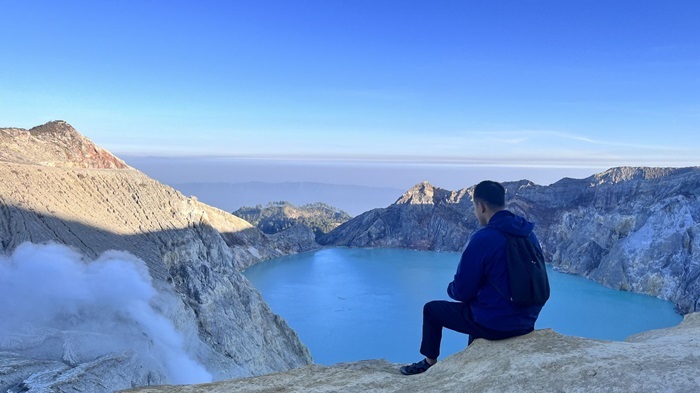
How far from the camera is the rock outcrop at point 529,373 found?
3.58 meters

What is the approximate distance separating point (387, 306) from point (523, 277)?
126ft

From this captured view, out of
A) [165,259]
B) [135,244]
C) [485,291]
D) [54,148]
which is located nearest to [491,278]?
[485,291]

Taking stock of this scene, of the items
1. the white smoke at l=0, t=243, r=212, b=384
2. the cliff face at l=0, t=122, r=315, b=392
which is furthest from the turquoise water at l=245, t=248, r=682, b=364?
the white smoke at l=0, t=243, r=212, b=384

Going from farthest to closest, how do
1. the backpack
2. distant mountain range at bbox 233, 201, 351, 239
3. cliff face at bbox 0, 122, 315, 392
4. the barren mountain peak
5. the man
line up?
1. distant mountain range at bbox 233, 201, 351, 239
2. the barren mountain peak
3. cliff face at bbox 0, 122, 315, 392
4. the man
5. the backpack

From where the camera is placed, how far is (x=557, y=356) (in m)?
4.18

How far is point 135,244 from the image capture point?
60.3 ft

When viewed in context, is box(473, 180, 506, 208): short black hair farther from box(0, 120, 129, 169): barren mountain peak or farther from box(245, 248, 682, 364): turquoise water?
box(245, 248, 682, 364): turquoise water

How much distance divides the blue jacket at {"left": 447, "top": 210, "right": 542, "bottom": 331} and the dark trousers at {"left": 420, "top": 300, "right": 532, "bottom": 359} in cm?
7

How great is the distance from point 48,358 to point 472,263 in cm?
784

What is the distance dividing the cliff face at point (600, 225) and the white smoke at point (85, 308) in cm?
4290

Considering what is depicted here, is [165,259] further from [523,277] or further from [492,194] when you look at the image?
[523,277]

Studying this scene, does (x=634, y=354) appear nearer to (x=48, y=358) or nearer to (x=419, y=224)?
(x=48, y=358)

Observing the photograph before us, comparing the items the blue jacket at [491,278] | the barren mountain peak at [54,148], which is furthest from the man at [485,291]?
the barren mountain peak at [54,148]

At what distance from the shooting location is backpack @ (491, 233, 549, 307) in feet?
14.1
